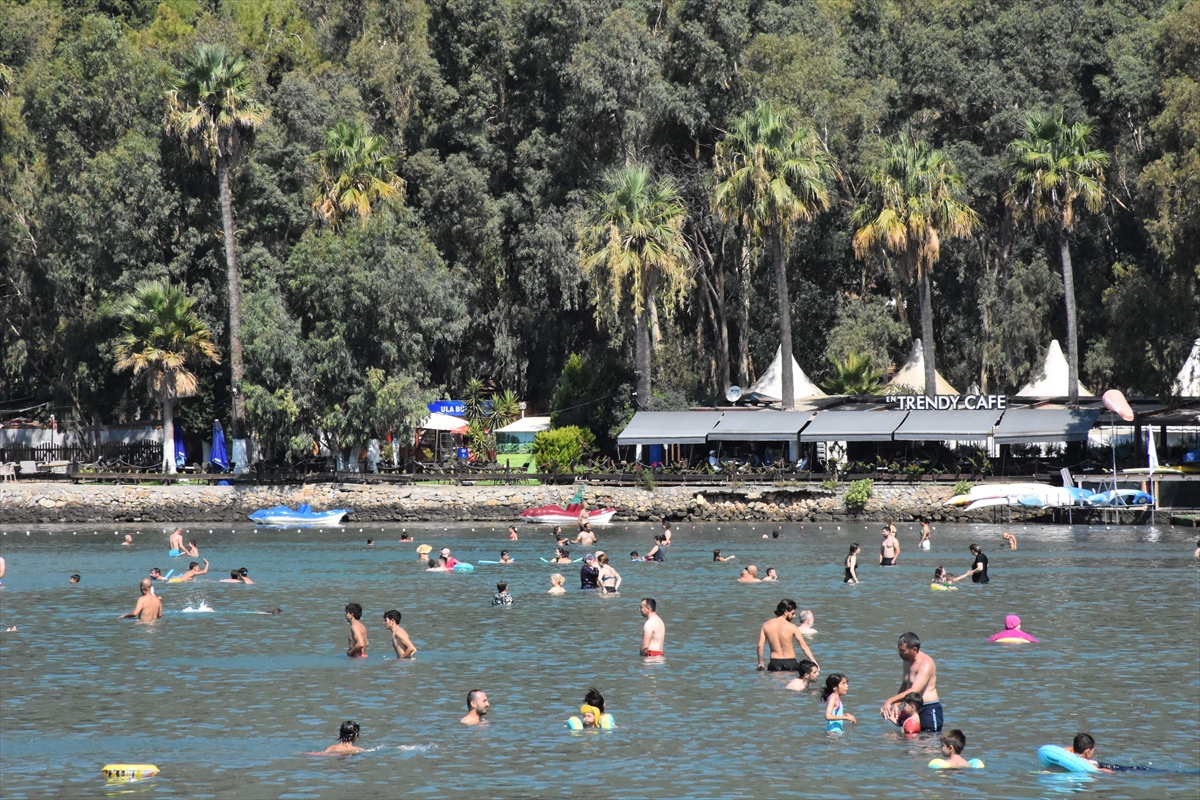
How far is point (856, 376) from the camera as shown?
6612 centimetres

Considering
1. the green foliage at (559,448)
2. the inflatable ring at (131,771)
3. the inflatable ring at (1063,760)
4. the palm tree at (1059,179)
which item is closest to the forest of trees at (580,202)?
the palm tree at (1059,179)

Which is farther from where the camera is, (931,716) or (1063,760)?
(931,716)

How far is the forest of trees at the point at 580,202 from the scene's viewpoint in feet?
196

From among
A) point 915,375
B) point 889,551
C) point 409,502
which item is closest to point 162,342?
point 409,502

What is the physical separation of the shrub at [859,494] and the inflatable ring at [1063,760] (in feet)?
122

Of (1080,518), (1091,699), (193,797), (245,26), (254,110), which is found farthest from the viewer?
(245,26)

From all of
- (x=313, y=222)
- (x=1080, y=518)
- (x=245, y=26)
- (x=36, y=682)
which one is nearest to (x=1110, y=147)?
(x=1080, y=518)

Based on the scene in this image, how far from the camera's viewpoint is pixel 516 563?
144ft

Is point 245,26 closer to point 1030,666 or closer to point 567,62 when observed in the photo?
point 567,62

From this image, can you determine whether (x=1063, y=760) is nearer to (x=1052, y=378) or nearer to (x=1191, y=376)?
(x=1191, y=376)

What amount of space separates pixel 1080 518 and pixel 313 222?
36.2 m

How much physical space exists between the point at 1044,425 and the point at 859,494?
764 cm

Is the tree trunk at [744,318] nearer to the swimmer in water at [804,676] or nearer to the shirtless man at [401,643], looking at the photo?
the shirtless man at [401,643]

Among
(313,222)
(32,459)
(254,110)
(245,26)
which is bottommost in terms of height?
(32,459)
